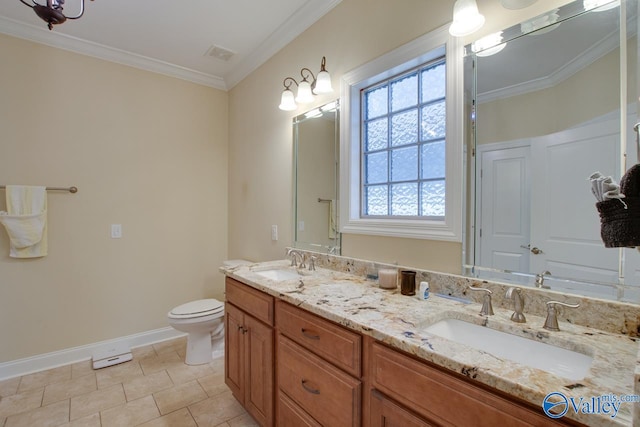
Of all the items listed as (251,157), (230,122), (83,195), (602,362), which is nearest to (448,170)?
(602,362)

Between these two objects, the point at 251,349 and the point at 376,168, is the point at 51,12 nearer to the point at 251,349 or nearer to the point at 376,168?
the point at 376,168

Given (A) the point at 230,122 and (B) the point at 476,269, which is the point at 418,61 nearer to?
(B) the point at 476,269

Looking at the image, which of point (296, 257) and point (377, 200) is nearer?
point (377, 200)

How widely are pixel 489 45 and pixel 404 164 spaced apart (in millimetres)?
647

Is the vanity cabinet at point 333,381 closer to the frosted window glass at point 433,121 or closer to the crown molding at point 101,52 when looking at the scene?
the frosted window glass at point 433,121

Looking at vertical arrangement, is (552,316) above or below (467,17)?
below

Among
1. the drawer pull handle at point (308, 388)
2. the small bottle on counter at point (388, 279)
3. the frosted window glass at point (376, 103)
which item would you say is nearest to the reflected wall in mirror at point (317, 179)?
the frosted window glass at point (376, 103)

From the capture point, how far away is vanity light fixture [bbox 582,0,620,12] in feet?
3.17

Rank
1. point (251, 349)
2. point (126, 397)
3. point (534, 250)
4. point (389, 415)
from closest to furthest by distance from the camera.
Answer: point (389, 415) → point (534, 250) → point (251, 349) → point (126, 397)

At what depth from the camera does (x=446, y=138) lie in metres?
1.40

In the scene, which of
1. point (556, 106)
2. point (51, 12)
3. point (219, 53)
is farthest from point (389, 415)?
point (219, 53)

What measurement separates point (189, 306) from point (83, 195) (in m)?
1.33

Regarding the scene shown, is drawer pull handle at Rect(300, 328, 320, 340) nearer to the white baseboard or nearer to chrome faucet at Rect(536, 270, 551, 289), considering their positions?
chrome faucet at Rect(536, 270, 551, 289)

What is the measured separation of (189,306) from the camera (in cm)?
248
